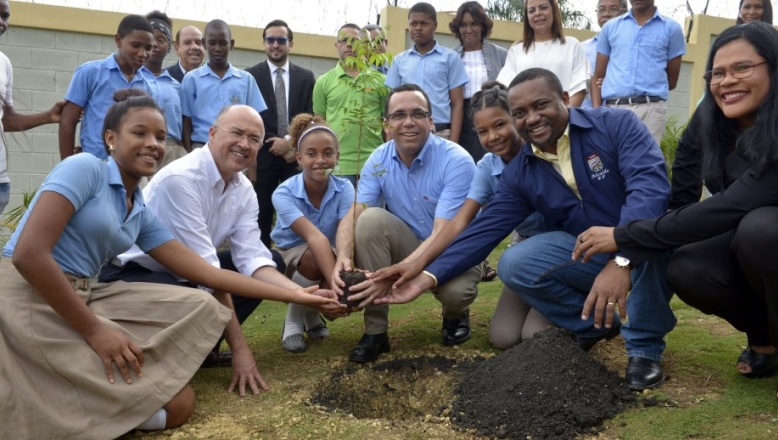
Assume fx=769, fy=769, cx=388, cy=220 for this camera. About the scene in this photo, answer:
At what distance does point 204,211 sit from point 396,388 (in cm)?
136

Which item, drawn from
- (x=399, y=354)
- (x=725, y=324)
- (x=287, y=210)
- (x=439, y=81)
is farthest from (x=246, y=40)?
(x=725, y=324)

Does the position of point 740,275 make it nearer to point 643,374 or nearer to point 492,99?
point 643,374

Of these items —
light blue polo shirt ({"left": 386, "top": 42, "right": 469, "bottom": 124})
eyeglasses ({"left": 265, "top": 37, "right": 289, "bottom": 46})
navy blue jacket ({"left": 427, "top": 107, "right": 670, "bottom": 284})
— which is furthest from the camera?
eyeglasses ({"left": 265, "top": 37, "right": 289, "bottom": 46})

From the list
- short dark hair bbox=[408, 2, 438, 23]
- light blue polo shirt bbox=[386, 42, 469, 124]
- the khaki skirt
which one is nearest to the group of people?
the khaki skirt

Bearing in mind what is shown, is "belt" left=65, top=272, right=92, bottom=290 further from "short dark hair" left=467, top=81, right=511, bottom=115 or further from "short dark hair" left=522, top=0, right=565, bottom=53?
"short dark hair" left=522, top=0, right=565, bottom=53

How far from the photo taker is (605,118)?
3.79 m

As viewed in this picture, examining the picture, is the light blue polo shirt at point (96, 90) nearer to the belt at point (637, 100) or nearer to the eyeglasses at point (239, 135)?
the eyeglasses at point (239, 135)

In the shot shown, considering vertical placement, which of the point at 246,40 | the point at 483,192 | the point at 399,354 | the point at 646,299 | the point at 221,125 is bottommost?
the point at 399,354

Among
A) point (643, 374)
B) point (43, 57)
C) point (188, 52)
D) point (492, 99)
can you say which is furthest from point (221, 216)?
point (43, 57)

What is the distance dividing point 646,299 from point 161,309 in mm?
2127

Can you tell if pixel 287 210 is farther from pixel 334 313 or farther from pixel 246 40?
pixel 246 40

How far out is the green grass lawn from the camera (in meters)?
3.00

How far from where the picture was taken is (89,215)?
3146 millimetres

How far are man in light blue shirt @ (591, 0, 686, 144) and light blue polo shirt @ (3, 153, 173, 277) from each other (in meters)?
4.11
